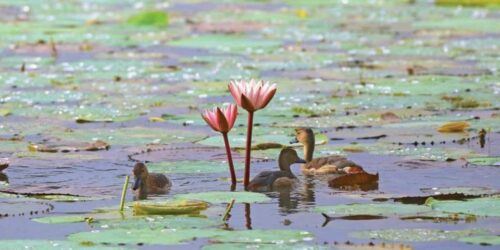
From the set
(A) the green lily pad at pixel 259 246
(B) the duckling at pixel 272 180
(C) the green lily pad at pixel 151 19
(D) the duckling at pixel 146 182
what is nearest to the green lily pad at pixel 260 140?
(B) the duckling at pixel 272 180

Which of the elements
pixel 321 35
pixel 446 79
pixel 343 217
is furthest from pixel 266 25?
Result: pixel 343 217

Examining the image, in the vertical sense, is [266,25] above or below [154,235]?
above

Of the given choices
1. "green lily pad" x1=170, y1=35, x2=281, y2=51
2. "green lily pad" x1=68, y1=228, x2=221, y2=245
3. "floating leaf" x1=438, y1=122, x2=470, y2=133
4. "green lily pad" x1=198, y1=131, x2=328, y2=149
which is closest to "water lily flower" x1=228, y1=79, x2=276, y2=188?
"green lily pad" x1=68, y1=228, x2=221, y2=245

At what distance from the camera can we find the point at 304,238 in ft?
18.3

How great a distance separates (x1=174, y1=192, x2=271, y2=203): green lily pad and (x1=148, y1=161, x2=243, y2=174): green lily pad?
861 millimetres

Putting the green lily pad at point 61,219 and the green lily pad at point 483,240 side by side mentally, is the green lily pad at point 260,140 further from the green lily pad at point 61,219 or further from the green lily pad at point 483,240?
the green lily pad at point 483,240

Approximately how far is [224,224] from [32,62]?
7.96m

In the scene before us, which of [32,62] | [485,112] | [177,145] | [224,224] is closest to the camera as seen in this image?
[224,224]

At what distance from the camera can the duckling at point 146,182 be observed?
272 inches

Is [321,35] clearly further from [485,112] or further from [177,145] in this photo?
[177,145]

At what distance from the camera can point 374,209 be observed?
20.5 ft

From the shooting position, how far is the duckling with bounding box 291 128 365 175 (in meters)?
7.38

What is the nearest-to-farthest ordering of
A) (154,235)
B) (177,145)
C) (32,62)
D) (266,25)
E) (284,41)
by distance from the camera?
(154,235)
(177,145)
(32,62)
(284,41)
(266,25)

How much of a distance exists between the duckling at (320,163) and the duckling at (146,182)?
1008mm
